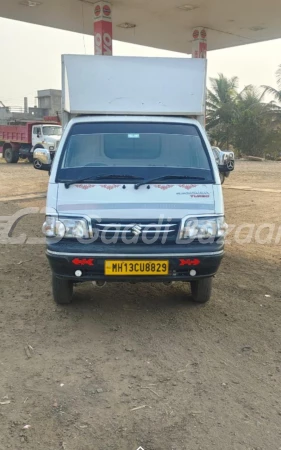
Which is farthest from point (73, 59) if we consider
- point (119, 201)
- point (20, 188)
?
point (20, 188)

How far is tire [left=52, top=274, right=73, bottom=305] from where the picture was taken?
4426mm

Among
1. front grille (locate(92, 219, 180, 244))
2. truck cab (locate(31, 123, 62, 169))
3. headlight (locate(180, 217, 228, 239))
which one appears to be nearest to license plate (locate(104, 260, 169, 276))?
front grille (locate(92, 219, 180, 244))

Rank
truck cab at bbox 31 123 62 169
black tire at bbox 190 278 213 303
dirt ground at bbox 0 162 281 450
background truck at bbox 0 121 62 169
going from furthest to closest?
background truck at bbox 0 121 62 169, truck cab at bbox 31 123 62 169, black tire at bbox 190 278 213 303, dirt ground at bbox 0 162 281 450

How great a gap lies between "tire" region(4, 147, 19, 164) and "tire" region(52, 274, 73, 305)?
21.6 m

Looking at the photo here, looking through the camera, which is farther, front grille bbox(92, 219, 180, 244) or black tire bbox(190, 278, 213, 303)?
black tire bbox(190, 278, 213, 303)

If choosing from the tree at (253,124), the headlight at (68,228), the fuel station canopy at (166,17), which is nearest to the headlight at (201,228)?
the headlight at (68,228)

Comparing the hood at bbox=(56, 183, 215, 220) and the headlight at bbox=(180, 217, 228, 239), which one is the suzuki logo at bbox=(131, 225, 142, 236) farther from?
the headlight at bbox=(180, 217, 228, 239)

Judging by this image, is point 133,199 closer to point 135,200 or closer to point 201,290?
point 135,200

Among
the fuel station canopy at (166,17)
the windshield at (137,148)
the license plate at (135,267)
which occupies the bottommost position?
the license plate at (135,267)

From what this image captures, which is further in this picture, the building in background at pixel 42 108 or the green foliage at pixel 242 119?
the building in background at pixel 42 108

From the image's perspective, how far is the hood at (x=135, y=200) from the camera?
13.3ft

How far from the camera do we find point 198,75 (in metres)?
5.78

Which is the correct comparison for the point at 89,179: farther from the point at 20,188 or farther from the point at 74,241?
the point at 20,188

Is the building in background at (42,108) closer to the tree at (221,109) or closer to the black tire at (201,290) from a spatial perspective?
the tree at (221,109)
